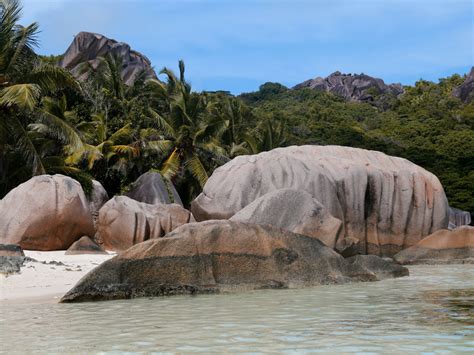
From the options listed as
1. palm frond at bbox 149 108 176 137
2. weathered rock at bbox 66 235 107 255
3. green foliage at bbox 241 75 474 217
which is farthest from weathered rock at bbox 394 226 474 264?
green foliage at bbox 241 75 474 217

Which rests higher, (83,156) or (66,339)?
(83,156)

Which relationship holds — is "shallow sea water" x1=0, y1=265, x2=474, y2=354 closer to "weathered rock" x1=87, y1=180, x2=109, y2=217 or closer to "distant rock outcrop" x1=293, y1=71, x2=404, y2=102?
"weathered rock" x1=87, y1=180, x2=109, y2=217

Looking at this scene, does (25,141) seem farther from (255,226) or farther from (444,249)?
(444,249)

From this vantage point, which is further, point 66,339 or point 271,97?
point 271,97

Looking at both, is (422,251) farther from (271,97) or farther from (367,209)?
(271,97)

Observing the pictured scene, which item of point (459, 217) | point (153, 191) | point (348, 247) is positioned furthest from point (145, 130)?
point (459, 217)

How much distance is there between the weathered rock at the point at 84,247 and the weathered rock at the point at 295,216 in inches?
134

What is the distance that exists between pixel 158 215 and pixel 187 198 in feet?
34.0

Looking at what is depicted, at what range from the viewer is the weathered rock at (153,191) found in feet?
71.7

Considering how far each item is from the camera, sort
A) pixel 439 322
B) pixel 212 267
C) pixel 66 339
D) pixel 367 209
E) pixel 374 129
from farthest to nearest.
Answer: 1. pixel 374 129
2. pixel 367 209
3. pixel 212 267
4. pixel 439 322
5. pixel 66 339

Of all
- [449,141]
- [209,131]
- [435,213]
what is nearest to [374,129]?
[449,141]

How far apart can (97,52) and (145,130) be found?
2133 centimetres

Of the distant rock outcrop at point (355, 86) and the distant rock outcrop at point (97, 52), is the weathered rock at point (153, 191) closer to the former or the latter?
the distant rock outcrop at point (97, 52)

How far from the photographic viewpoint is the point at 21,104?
56.0 feet
